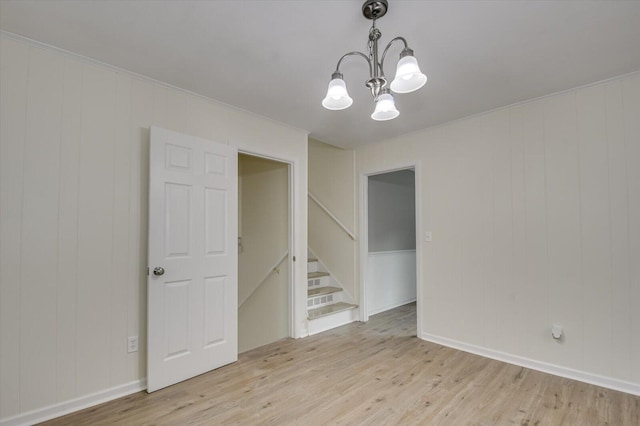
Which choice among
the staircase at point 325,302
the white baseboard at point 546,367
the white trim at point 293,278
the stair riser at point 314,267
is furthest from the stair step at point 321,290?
the white baseboard at point 546,367

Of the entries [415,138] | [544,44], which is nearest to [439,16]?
[544,44]

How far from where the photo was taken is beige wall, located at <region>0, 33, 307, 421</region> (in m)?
1.99

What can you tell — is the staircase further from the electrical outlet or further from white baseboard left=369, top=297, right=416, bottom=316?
the electrical outlet

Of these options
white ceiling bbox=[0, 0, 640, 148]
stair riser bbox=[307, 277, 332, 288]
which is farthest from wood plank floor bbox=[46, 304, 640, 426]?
white ceiling bbox=[0, 0, 640, 148]

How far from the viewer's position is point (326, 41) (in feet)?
6.74

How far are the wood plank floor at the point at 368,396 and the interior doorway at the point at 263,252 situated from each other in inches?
28.4

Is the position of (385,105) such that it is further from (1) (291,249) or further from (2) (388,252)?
(2) (388,252)

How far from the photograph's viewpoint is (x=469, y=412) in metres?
2.15

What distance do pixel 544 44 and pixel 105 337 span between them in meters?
3.68

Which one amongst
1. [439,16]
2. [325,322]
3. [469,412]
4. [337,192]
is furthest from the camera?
[337,192]

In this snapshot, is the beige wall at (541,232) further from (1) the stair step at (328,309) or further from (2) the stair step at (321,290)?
(2) the stair step at (321,290)

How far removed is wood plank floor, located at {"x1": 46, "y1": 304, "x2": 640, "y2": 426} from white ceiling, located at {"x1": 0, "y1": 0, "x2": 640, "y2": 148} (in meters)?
2.46

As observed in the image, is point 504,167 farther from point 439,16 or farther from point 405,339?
point 405,339

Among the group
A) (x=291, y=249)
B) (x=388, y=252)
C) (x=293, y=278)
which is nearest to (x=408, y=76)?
(x=291, y=249)
